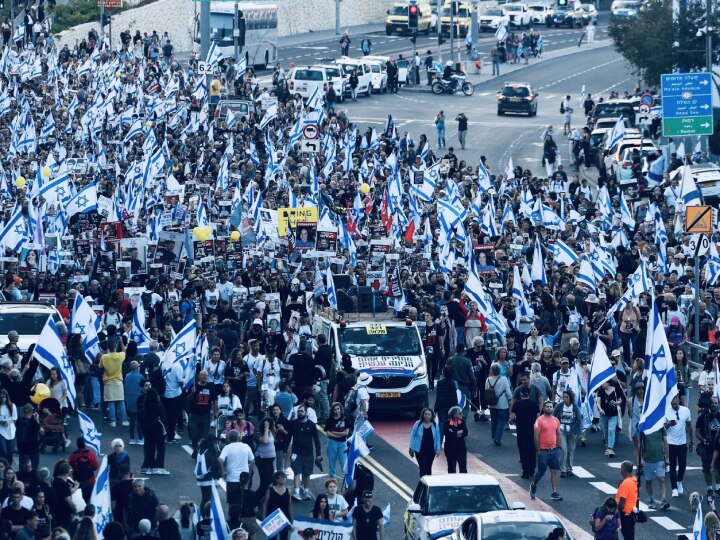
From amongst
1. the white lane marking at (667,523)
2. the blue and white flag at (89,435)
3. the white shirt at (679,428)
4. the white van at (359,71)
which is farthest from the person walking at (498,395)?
the white van at (359,71)

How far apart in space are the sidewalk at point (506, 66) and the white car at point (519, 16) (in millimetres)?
3863

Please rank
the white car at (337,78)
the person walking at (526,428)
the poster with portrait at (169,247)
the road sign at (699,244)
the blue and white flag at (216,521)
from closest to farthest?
the blue and white flag at (216,521)
the person walking at (526,428)
the road sign at (699,244)
the poster with portrait at (169,247)
the white car at (337,78)

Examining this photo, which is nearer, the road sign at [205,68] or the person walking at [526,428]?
the person walking at [526,428]

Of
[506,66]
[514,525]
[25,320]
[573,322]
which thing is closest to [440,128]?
[506,66]

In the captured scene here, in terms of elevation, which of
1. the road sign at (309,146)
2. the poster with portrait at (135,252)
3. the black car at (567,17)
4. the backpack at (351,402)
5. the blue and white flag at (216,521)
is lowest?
the black car at (567,17)

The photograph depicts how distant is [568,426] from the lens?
964 inches

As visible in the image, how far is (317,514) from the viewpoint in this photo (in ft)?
63.9

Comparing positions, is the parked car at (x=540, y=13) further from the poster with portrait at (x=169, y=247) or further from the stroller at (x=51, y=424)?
the stroller at (x=51, y=424)

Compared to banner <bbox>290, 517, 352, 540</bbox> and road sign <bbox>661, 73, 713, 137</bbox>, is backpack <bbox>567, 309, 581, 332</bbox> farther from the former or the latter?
road sign <bbox>661, 73, 713, 137</bbox>

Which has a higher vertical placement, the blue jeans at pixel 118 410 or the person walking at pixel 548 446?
the person walking at pixel 548 446

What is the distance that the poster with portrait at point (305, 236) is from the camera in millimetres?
33750

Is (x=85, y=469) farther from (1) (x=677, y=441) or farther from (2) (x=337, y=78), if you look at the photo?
(2) (x=337, y=78)

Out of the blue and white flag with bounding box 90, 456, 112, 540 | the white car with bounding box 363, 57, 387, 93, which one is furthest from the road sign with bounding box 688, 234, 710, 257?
the white car with bounding box 363, 57, 387, 93

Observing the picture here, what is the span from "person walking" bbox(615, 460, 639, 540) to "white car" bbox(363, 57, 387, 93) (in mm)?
53066
